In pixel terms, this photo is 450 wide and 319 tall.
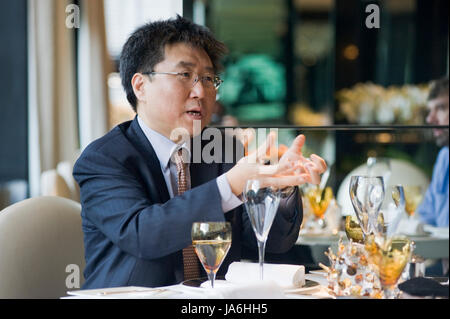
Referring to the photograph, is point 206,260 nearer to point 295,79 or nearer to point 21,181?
point 21,181

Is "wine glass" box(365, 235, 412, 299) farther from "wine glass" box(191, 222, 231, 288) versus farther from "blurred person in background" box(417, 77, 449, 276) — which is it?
"blurred person in background" box(417, 77, 449, 276)

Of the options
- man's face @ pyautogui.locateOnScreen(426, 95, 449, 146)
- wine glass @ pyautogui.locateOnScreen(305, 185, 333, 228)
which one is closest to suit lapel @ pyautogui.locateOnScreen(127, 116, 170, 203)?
wine glass @ pyautogui.locateOnScreen(305, 185, 333, 228)

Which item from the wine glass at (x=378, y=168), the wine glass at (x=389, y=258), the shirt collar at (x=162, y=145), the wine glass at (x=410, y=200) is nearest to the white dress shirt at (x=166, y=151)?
the shirt collar at (x=162, y=145)

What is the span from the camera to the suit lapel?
72.7 inches

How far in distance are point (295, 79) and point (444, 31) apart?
1557 mm

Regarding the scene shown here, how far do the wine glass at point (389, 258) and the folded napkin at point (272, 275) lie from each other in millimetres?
190

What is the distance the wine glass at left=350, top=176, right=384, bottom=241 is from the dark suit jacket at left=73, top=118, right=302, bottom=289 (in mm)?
288

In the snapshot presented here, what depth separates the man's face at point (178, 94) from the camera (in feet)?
6.31

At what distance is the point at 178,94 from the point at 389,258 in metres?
0.88

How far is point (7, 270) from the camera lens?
64.9 inches

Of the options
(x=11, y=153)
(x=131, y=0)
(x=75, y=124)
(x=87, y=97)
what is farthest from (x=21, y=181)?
(x=131, y=0)

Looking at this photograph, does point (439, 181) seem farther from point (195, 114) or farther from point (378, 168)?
point (195, 114)

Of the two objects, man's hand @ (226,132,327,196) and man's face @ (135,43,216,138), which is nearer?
man's hand @ (226,132,327,196)

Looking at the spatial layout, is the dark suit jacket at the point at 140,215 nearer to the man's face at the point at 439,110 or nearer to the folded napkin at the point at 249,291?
the folded napkin at the point at 249,291
